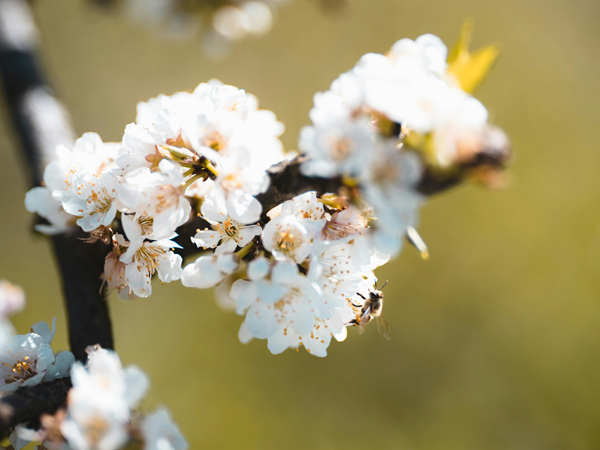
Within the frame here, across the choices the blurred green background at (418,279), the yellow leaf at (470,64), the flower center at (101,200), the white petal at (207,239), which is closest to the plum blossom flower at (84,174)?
the flower center at (101,200)

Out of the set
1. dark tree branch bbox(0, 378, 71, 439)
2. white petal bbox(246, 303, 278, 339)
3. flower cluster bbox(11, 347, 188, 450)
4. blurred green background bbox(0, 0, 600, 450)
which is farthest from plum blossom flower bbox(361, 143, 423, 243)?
blurred green background bbox(0, 0, 600, 450)

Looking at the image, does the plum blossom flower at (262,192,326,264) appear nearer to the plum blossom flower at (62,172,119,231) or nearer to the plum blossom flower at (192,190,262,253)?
the plum blossom flower at (192,190,262,253)

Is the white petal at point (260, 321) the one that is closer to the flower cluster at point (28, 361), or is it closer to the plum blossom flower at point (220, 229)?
the plum blossom flower at point (220, 229)

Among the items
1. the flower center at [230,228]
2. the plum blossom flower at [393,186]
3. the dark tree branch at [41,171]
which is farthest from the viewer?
the flower center at [230,228]


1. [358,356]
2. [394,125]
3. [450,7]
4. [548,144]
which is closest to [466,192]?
[548,144]

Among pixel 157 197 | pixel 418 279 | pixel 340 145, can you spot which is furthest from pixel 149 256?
pixel 418 279

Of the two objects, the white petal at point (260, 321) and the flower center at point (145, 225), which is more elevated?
the flower center at point (145, 225)
